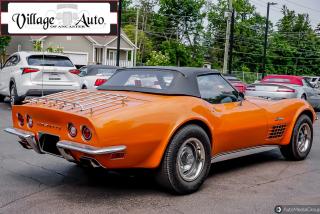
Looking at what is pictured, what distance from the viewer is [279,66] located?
7012cm

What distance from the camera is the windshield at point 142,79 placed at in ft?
18.1

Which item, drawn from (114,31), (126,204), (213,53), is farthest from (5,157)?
(213,53)

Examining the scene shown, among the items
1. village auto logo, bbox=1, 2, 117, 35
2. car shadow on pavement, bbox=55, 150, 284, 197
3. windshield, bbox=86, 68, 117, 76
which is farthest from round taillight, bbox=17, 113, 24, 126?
village auto logo, bbox=1, 2, 117, 35

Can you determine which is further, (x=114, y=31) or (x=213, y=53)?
(x=213, y=53)

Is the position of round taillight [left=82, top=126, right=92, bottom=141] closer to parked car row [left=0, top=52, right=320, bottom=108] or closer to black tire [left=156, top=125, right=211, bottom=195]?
black tire [left=156, top=125, right=211, bottom=195]

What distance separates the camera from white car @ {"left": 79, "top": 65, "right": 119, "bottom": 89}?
14766 mm

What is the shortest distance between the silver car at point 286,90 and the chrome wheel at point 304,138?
25.1 feet

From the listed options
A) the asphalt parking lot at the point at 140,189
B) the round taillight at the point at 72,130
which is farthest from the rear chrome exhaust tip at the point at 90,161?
the asphalt parking lot at the point at 140,189

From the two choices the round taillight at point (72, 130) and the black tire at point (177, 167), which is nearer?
the round taillight at point (72, 130)

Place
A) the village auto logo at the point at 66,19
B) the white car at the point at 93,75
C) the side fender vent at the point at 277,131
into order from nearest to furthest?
the side fender vent at the point at 277,131, the white car at the point at 93,75, the village auto logo at the point at 66,19

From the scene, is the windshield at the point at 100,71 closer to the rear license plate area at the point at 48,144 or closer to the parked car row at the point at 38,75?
the parked car row at the point at 38,75

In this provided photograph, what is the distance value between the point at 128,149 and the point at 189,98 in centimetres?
113

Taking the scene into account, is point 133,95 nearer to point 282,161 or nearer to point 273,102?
point 273,102

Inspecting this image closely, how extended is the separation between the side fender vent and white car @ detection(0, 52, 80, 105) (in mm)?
7349
